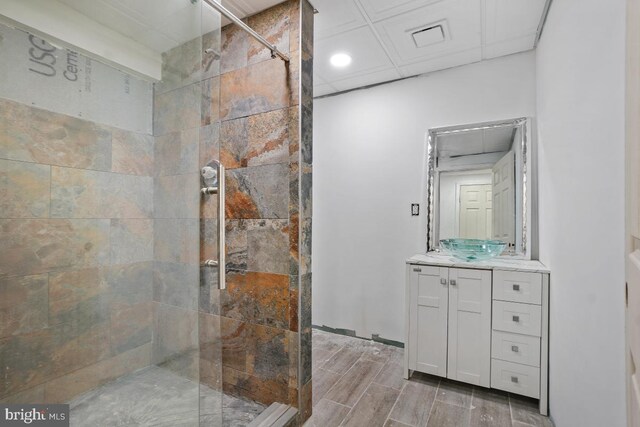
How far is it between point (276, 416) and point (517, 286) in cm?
158

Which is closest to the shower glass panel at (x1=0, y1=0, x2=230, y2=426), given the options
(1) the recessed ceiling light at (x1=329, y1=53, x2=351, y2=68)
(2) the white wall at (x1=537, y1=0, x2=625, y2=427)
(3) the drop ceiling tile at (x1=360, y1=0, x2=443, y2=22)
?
(3) the drop ceiling tile at (x1=360, y1=0, x2=443, y2=22)

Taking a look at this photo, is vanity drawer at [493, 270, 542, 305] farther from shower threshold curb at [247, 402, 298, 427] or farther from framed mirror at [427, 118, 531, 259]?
shower threshold curb at [247, 402, 298, 427]

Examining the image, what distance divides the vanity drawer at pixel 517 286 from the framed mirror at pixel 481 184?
1.49 ft

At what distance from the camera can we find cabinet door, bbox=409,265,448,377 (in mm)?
2006

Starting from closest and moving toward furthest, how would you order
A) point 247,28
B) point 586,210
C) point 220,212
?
1. point 586,210
2. point 220,212
3. point 247,28

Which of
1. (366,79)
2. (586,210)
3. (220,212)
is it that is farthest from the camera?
(366,79)

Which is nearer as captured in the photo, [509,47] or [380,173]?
[509,47]

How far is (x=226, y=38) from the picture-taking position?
6.33 feet

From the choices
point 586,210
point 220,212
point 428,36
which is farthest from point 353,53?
point 586,210

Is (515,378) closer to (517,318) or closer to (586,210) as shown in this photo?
(517,318)

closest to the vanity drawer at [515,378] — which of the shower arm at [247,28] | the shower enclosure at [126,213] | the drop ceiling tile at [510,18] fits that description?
the shower enclosure at [126,213]

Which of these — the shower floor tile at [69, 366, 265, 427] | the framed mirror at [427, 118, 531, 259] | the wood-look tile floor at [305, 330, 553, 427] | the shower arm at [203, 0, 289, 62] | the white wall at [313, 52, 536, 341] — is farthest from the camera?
the white wall at [313, 52, 536, 341]

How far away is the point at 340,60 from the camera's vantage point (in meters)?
2.32

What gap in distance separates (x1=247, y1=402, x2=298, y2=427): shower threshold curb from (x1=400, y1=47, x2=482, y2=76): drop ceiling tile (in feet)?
8.33
